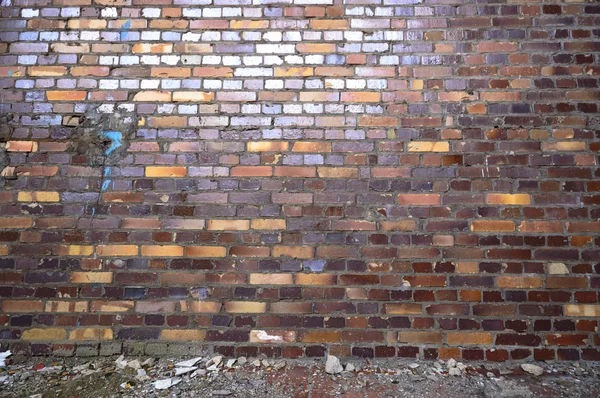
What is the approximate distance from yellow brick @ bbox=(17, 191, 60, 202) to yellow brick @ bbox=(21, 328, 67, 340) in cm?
77

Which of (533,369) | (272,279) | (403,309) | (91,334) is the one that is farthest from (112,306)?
(533,369)

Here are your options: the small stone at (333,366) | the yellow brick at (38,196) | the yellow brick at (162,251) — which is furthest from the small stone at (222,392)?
the yellow brick at (38,196)

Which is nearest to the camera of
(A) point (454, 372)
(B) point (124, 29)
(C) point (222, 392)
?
(C) point (222, 392)

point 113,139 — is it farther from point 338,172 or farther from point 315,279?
point 315,279

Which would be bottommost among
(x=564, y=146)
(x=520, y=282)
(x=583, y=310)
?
(x=583, y=310)

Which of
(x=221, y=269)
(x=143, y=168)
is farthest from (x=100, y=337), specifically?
(x=143, y=168)

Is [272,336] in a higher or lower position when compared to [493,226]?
lower

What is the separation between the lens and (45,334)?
6.88 feet

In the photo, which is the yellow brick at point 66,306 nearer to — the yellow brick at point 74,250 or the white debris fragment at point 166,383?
the yellow brick at point 74,250

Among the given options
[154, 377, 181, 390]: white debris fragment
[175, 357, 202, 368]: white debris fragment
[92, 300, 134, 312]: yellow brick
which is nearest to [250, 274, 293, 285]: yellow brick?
[175, 357, 202, 368]: white debris fragment

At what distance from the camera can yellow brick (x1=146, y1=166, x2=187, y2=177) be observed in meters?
2.19

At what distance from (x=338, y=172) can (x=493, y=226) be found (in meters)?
0.97

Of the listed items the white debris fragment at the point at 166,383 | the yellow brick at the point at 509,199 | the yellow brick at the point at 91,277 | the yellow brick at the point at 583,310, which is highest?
the yellow brick at the point at 509,199

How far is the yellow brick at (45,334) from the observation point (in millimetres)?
2094
